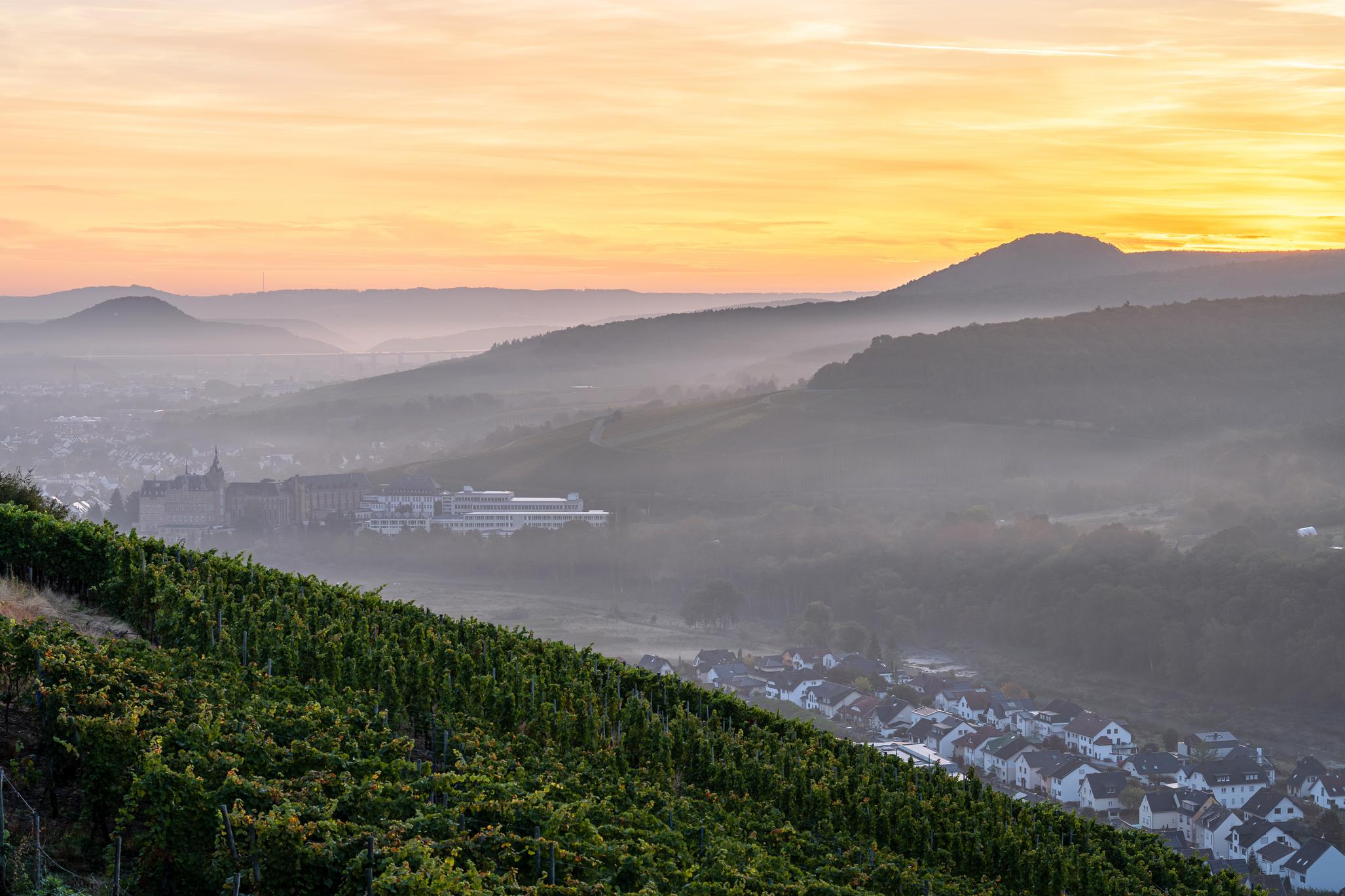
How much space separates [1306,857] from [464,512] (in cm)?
7854

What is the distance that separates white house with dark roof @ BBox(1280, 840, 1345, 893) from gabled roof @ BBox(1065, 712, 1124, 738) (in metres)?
15.0

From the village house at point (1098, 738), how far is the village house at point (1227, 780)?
3892mm

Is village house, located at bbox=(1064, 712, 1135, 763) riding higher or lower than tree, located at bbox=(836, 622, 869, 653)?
higher

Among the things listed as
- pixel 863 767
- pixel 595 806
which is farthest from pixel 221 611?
Answer: pixel 863 767

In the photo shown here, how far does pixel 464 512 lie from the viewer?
101m

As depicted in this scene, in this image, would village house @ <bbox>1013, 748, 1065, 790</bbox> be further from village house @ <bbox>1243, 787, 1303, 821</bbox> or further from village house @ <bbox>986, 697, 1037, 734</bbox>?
village house @ <bbox>986, 697, 1037, 734</bbox>

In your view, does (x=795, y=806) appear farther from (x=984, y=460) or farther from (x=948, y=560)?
(x=984, y=460)

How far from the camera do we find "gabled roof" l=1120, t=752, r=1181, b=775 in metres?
39.2

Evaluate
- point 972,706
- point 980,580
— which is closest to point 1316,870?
point 972,706

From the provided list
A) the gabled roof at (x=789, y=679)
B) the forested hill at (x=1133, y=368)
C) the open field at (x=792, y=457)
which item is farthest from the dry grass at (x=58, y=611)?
the forested hill at (x=1133, y=368)

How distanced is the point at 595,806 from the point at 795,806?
4.50 m

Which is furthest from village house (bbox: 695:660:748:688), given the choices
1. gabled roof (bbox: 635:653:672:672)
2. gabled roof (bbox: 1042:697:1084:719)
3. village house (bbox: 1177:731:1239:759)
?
village house (bbox: 1177:731:1239:759)

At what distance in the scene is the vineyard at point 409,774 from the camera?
9984mm

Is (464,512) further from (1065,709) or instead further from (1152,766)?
(1152,766)
